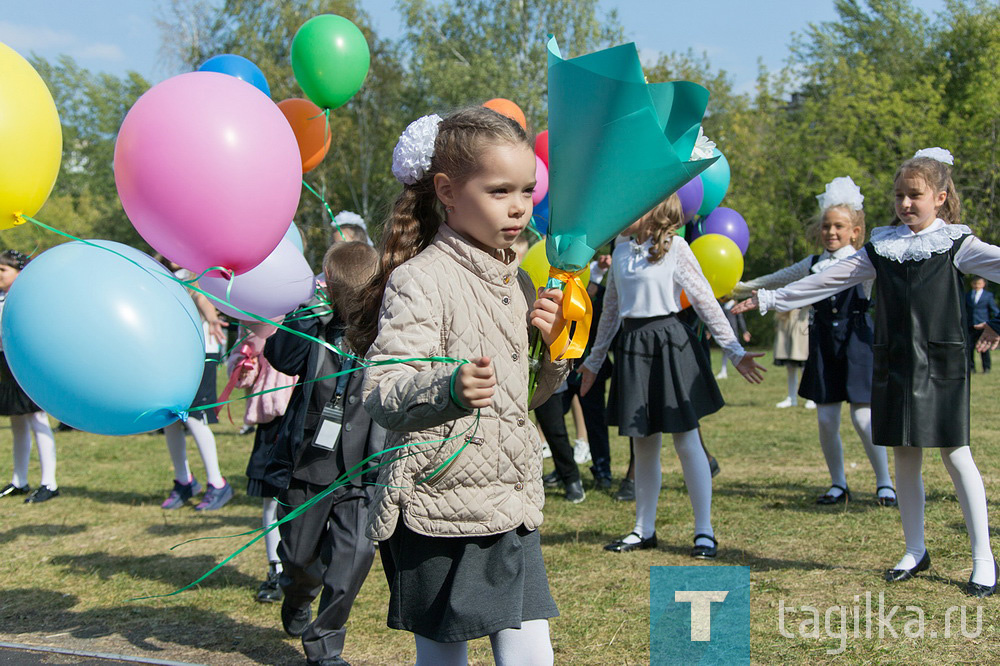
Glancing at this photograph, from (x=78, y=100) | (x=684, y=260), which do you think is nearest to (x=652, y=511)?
(x=684, y=260)

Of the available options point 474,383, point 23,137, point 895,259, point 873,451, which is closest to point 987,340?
point 895,259

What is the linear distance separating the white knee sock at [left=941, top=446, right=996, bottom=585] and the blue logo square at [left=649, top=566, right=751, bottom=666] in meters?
0.99

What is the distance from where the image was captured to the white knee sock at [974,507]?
403 centimetres

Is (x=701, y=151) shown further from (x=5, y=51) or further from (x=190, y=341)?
(x=5, y=51)

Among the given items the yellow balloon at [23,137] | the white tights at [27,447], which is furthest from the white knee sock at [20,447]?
the yellow balloon at [23,137]

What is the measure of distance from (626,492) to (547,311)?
4.32 m

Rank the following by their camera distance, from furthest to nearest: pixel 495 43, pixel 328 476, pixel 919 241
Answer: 1. pixel 495 43
2. pixel 919 241
3. pixel 328 476

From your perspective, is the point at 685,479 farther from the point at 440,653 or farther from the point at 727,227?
the point at 440,653

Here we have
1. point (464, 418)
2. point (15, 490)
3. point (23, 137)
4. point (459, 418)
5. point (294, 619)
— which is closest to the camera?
point (459, 418)

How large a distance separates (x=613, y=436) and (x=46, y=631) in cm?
643

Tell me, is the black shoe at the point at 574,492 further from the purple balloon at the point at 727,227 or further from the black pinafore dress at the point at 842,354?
the purple balloon at the point at 727,227

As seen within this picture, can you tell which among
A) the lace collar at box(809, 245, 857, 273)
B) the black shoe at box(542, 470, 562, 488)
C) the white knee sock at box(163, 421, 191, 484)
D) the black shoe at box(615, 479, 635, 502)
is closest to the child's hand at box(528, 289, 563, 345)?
the lace collar at box(809, 245, 857, 273)

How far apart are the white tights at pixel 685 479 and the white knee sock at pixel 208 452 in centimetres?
320

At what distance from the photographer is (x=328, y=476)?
12.4 ft
